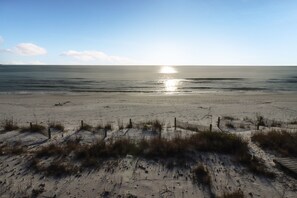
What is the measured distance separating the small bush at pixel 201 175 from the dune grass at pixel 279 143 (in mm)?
2962

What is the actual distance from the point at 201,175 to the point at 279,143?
147 inches

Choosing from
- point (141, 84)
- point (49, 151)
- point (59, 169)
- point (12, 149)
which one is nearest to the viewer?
point (59, 169)

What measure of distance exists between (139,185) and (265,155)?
14.2 ft

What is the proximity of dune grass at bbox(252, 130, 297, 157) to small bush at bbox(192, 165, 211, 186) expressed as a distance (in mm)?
2962

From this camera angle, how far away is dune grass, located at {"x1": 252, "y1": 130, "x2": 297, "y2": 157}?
27.2 feet

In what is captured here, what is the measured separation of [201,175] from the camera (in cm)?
689

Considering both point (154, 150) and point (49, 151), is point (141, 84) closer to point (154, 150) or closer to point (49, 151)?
point (154, 150)

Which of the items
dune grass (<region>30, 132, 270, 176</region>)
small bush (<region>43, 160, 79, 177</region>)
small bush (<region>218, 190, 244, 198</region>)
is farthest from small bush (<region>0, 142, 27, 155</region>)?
small bush (<region>218, 190, 244, 198</region>)

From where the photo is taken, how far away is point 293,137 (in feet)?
30.5

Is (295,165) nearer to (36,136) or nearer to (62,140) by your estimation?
(62,140)

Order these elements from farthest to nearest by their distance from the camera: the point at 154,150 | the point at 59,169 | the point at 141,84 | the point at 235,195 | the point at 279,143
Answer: the point at 141,84 < the point at 279,143 < the point at 154,150 < the point at 59,169 < the point at 235,195

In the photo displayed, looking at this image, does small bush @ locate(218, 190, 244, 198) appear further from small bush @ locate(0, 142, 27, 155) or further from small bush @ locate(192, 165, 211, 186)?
small bush @ locate(0, 142, 27, 155)

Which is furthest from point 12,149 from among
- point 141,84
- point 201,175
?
point 141,84

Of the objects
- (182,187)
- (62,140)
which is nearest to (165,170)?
(182,187)
